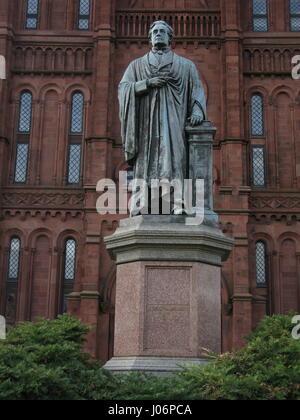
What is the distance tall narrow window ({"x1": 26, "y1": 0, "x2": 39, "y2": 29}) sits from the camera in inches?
1255

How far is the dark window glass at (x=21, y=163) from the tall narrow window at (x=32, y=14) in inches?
243

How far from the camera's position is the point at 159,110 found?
7754mm

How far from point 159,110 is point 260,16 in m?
26.1

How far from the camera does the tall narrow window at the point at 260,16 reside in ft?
104

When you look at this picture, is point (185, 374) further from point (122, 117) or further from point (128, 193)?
point (128, 193)

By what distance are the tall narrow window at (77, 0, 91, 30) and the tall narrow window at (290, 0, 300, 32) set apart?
987 centimetres

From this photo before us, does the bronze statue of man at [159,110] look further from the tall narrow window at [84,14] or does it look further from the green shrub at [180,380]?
the tall narrow window at [84,14]

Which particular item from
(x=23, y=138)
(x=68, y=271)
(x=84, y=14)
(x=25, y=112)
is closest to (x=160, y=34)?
(x=68, y=271)

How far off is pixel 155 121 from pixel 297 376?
334 centimetres

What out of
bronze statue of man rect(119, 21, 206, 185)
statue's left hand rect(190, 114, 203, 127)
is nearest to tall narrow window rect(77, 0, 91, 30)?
bronze statue of man rect(119, 21, 206, 185)

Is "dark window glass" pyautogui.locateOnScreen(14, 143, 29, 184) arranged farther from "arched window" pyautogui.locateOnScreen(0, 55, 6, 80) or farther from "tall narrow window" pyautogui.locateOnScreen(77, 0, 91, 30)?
"tall narrow window" pyautogui.locateOnScreen(77, 0, 91, 30)

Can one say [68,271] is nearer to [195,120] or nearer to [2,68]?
[2,68]

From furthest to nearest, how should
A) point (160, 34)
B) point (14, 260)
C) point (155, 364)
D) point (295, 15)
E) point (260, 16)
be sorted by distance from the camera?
point (260, 16) < point (295, 15) < point (14, 260) < point (160, 34) < point (155, 364)

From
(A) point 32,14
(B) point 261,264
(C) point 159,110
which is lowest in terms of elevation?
(C) point 159,110
